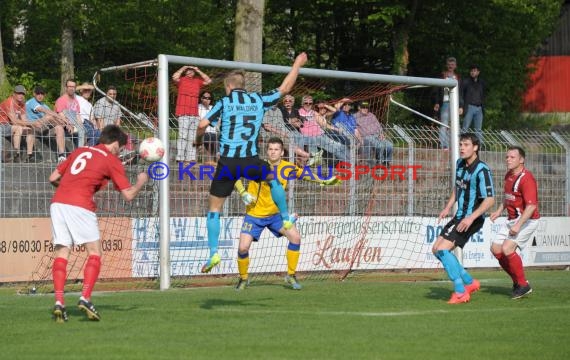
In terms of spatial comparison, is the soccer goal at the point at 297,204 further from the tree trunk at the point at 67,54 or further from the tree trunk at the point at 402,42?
the tree trunk at the point at 402,42

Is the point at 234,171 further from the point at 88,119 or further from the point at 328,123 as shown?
the point at 328,123

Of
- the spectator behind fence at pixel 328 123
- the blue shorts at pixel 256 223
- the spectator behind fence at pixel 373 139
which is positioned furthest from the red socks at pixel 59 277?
the spectator behind fence at pixel 373 139

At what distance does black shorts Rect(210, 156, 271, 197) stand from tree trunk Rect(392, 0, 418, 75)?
78.4 feet

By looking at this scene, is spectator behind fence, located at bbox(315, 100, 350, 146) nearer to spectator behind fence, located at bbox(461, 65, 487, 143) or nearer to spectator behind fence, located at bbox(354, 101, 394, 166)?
spectator behind fence, located at bbox(354, 101, 394, 166)

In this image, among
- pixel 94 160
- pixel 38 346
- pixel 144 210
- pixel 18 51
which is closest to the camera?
pixel 38 346

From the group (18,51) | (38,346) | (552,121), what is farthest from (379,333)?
(552,121)

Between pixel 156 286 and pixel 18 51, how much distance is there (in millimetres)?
24815

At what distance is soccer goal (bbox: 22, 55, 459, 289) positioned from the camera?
55.0ft

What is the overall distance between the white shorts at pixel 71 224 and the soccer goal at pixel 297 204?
4.45m

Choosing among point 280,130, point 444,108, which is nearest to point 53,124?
point 280,130

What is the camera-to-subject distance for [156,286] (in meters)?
16.1

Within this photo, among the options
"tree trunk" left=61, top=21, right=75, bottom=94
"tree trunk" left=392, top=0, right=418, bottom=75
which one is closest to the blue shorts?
"tree trunk" left=61, top=21, right=75, bottom=94

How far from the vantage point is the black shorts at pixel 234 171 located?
12.1 metres

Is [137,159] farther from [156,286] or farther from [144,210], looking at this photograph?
[156,286]
